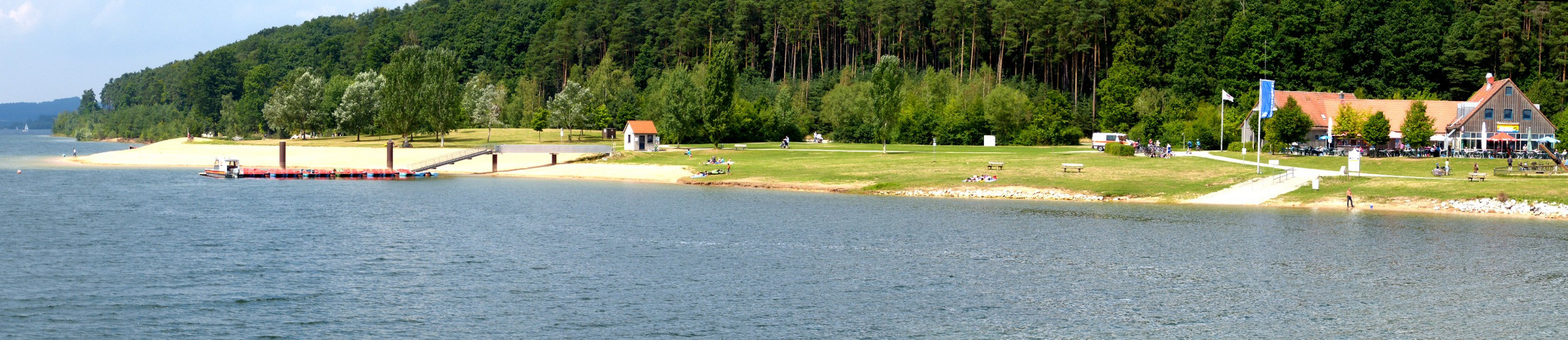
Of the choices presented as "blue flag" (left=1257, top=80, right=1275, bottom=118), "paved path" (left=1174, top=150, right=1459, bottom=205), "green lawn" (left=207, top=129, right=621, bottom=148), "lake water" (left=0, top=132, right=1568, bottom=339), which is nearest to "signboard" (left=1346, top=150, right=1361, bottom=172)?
"paved path" (left=1174, top=150, right=1459, bottom=205)

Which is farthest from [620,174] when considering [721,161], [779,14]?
[779,14]

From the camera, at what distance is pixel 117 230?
49.1 meters

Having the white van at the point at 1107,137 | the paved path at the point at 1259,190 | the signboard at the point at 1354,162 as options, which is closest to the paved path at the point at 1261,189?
the paved path at the point at 1259,190

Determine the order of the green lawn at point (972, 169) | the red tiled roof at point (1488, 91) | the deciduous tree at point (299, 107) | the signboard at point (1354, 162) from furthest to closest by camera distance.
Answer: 1. the deciduous tree at point (299, 107)
2. the red tiled roof at point (1488, 91)
3. the signboard at point (1354, 162)
4. the green lawn at point (972, 169)

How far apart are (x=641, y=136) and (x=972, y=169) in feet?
126

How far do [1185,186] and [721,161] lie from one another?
3691 cm

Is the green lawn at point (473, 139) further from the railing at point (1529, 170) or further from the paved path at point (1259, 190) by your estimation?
the railing at point (1529, 170)

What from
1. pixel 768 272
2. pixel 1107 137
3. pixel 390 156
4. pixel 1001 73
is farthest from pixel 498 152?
pixel 768 272

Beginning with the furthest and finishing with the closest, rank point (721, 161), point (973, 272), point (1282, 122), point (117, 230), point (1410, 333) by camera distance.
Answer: point (721, 161) → point (1282, 122) → point (117, 230) → point (973, 272) → point (1410, 333)

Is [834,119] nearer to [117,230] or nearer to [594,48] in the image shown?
[594,48]

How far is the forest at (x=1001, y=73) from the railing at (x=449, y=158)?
18536 mm

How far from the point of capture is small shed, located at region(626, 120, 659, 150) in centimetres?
10794

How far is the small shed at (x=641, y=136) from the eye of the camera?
108m

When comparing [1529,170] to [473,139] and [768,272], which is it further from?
[473,139]
